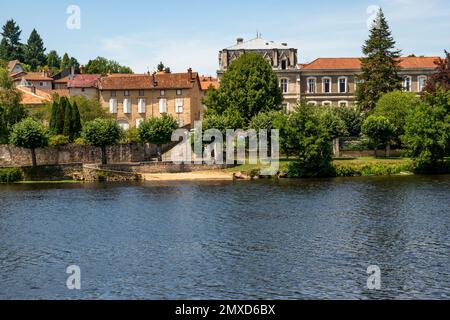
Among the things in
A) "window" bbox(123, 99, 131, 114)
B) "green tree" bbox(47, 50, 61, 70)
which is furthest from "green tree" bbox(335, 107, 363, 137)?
"green tree" bbox(47, 50, 61, 70)

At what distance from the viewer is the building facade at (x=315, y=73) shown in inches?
3748

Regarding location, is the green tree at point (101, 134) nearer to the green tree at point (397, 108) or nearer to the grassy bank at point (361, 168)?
the grassy bank at point (361, 168)

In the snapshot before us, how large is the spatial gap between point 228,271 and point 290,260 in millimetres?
3414

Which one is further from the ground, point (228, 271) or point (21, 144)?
point (21, 144)

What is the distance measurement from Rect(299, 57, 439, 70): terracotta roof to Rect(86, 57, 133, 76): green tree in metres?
52.6

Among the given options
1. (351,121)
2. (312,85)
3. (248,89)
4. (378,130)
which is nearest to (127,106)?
(248,89)

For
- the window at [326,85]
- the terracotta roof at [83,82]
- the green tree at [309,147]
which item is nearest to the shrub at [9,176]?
the green tree at [309,147]

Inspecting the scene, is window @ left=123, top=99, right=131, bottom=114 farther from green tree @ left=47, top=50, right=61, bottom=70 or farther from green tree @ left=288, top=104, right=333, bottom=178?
green tree @ left=47, top=50, right=61, bottom=70

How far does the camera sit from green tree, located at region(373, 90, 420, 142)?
78.0 meters

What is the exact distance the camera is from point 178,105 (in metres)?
93.8

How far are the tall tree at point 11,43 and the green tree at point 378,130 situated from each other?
107 meters

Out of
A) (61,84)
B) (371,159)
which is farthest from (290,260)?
(61,84)
